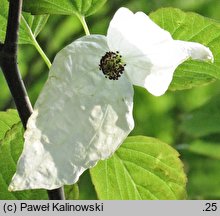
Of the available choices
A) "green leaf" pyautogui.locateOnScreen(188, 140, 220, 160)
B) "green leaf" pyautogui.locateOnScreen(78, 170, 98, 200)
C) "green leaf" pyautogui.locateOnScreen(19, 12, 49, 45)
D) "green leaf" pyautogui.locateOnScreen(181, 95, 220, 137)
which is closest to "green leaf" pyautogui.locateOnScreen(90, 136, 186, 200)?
"green leaf" pyautogui.locateOnScreen(19, 12, 49, 45)

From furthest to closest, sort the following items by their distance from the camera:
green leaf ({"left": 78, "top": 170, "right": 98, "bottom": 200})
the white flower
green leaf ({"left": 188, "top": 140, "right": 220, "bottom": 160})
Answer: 1. green leaf ({"left": 78, "top": 170, "right": 98, "bottom": 200})
2. green leaf ({"left": 188, "top": 140, "right": 220, "bottom": 160})
3. the white flower

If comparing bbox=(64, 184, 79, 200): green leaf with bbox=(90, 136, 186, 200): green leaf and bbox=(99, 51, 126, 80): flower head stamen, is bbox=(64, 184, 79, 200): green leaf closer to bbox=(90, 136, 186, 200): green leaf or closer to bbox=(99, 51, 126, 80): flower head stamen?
bbox=(90, 136, 186, 200): green leaf

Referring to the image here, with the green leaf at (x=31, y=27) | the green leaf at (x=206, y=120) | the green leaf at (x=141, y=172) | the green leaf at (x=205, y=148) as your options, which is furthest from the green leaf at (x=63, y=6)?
the green leaf at (x=205, y=148)

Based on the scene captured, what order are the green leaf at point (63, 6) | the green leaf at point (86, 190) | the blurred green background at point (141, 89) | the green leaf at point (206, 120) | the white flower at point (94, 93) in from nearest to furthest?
the white flower at point (94, 93)
the green leaf at point (63, 6)
the green leaf at point (206, 120)
the green leaf at point (86, 190)
the blurred green background at point (141, 89)

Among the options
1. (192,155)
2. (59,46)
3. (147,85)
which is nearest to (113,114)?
(147,85)

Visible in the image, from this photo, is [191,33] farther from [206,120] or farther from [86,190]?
[86,190]

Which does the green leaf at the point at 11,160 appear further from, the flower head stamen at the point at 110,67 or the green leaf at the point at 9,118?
the flower head stamen at the point at 110,67

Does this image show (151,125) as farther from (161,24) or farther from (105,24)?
(161,24)
